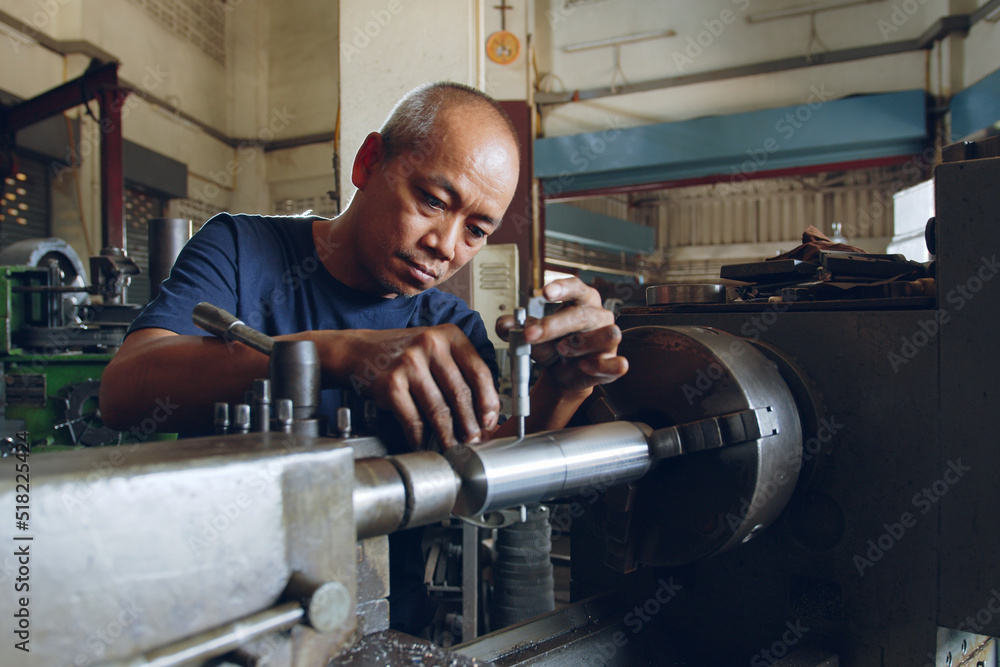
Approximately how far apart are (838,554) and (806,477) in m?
0.10

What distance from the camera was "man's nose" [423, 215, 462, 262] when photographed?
1.02m

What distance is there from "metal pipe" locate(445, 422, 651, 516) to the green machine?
2.14 metres

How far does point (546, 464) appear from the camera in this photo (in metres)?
0.63

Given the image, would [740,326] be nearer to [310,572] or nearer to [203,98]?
[310,572]

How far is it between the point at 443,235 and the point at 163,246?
1784 millimetres

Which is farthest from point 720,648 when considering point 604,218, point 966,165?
point 604,218

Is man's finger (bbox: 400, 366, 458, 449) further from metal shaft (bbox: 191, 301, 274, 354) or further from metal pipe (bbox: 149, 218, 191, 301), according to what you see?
metal pipe (bbox: 149, 218, 191, 301)

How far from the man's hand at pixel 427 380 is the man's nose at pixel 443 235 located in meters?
0.36

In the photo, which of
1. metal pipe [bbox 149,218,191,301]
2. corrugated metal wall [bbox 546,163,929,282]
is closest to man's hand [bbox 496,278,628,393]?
metal pipe [bbox 149,218,191,301]

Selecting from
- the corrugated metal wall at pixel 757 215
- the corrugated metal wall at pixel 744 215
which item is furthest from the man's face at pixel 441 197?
the corrugated metal wall at pixel 757 215

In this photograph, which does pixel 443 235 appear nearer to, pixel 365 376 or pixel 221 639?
pixel 365 376

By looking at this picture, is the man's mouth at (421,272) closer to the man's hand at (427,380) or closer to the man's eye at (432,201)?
the man's eye at (432,201)

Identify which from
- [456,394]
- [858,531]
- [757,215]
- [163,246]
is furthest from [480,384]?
[757,215]

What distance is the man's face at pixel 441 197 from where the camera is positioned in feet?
3.29
